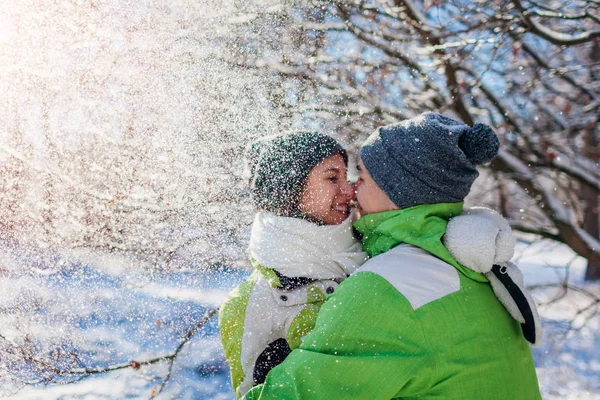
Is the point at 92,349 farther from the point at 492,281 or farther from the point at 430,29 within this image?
the point at 492,281

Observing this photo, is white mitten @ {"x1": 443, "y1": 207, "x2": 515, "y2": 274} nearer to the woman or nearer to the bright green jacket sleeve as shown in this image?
the bright green jacket sleeve

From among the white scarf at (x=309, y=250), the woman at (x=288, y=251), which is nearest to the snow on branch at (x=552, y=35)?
the woman at (x=288, y=251)

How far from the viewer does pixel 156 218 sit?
12.8 feet

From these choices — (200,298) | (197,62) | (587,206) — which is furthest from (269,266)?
(200,298)

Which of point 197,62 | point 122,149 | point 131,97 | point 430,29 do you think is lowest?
point 122,149

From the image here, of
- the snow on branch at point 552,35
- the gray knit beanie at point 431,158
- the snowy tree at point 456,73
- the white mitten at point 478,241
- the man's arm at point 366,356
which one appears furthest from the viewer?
the snowy tree at point 456,73

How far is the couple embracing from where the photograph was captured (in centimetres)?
104

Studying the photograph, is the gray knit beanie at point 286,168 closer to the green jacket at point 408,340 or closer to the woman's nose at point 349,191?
the woman's nose at point 349,191

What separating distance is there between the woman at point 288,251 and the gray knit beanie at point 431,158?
435 millimetres

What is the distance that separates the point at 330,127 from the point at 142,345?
3.87 meters

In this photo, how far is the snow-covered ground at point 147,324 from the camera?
4574 millimetres

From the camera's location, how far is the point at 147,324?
636cm

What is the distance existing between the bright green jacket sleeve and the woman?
1.56 ft

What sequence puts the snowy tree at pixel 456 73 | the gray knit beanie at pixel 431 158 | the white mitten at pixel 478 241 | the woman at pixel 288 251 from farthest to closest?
the snowy tree at pixel 456 73 < the woman at pixel 288 251 < the gray knit beanie at pixel 431 158 < the white mitten at pixel 478 241
